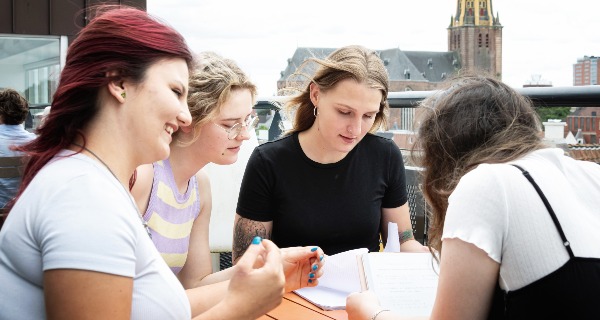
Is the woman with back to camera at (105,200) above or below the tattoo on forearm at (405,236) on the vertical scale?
above

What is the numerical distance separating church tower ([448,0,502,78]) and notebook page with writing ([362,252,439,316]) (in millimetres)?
95467

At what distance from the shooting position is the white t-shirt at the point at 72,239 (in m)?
0.94

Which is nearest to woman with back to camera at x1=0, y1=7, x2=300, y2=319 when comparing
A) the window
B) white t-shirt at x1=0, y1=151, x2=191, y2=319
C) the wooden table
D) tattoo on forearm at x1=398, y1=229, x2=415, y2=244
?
white t-shirt at x1=0, y1=151, x2=191, y2=319

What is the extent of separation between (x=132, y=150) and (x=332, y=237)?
1.24 metres

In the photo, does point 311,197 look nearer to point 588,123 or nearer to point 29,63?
point 29,63

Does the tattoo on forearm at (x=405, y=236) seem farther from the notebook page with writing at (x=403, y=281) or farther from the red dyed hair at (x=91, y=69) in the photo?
the red dyed hair at (x=91, y=69)

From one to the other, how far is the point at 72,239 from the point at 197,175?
1179 millimetres

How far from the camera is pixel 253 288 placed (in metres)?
1.18

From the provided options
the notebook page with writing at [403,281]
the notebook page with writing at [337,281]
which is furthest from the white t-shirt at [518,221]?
the notebook page with writing at [337,281]

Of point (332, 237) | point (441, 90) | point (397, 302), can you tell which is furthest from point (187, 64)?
point (332, 237)

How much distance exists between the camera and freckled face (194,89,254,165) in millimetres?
2055

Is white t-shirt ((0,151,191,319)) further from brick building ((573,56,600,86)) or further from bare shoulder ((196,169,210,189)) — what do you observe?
brick building ((573,56,600,86))

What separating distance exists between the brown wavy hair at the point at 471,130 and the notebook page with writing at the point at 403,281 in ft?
0.99

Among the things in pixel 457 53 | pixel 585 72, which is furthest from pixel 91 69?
pixel 457 53
